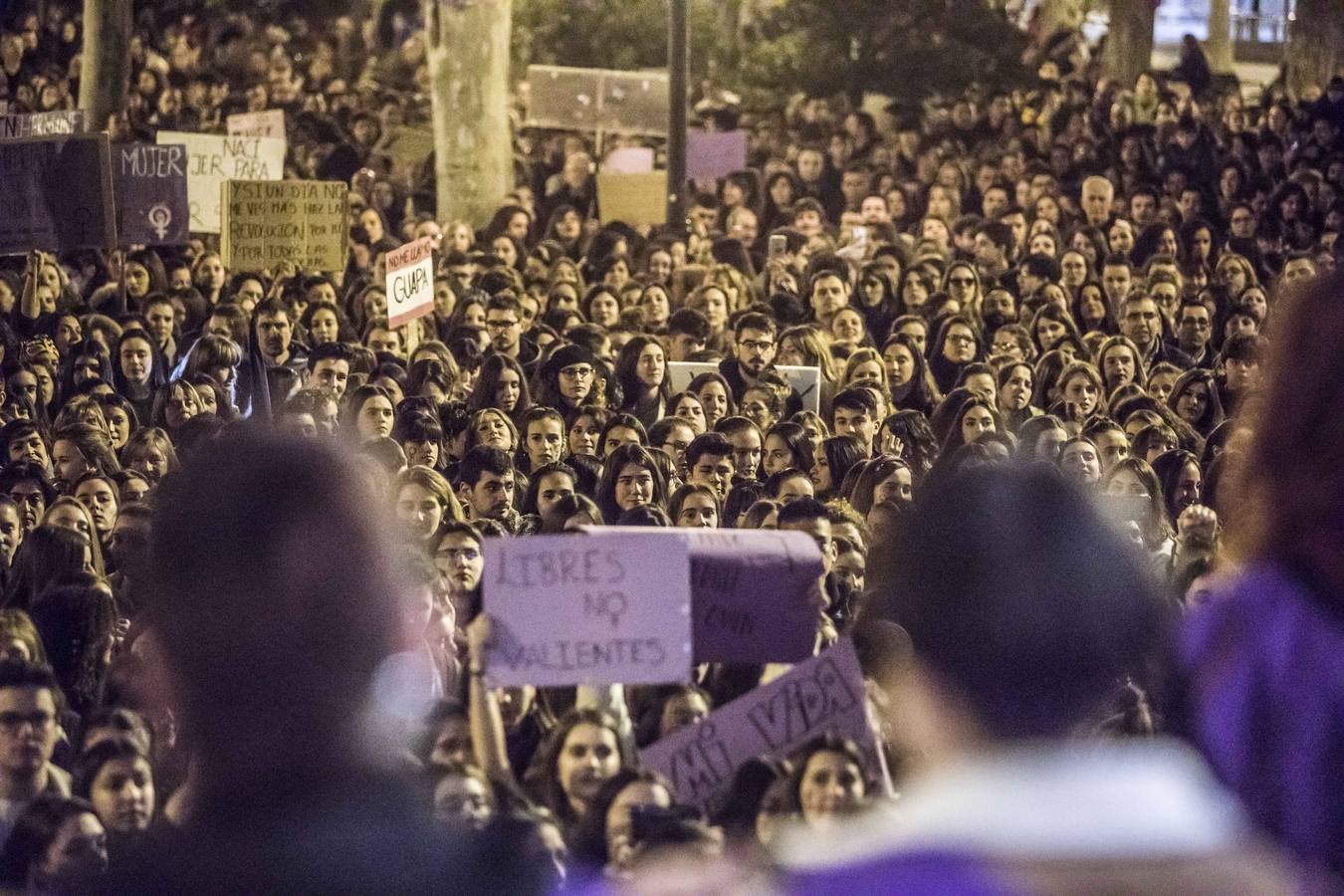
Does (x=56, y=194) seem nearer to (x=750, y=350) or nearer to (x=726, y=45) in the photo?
(x=750, y=350)

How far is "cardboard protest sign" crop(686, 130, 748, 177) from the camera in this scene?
19.4 meters

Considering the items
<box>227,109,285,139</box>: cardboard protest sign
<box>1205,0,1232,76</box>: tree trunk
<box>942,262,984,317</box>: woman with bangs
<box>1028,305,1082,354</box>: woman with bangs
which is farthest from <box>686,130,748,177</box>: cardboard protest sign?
<box>1205,0,1232,76</box>: tree trunk

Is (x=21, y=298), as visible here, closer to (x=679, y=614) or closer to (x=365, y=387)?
(x=365, y=387)

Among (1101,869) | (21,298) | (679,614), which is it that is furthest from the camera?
(21,298)

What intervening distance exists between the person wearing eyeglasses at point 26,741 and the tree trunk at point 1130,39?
22.5 m

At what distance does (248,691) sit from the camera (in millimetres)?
2316

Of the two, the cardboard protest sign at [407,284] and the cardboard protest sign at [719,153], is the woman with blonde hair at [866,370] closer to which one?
the cardboard protest sign at [407,284]

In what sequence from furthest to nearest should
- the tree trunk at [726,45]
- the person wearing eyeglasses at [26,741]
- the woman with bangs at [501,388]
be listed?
1. the tree trunk at [726,45]
2. the woman with bangs at [501,388]
3. the person wearing eyeglasses at [26,741]

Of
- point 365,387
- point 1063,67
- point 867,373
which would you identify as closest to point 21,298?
point 365,387

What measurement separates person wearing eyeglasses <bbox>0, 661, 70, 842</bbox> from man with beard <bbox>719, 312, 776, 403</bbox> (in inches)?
252

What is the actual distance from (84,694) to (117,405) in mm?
3703

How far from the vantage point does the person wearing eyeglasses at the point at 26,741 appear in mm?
4582

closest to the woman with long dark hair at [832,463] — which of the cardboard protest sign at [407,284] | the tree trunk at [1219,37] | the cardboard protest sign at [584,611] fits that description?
the cardboard protest sign at [407,284]

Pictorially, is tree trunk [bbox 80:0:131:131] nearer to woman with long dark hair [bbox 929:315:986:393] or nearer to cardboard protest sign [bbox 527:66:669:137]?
cardboard protest sign [bbox 527:66:669:137]
